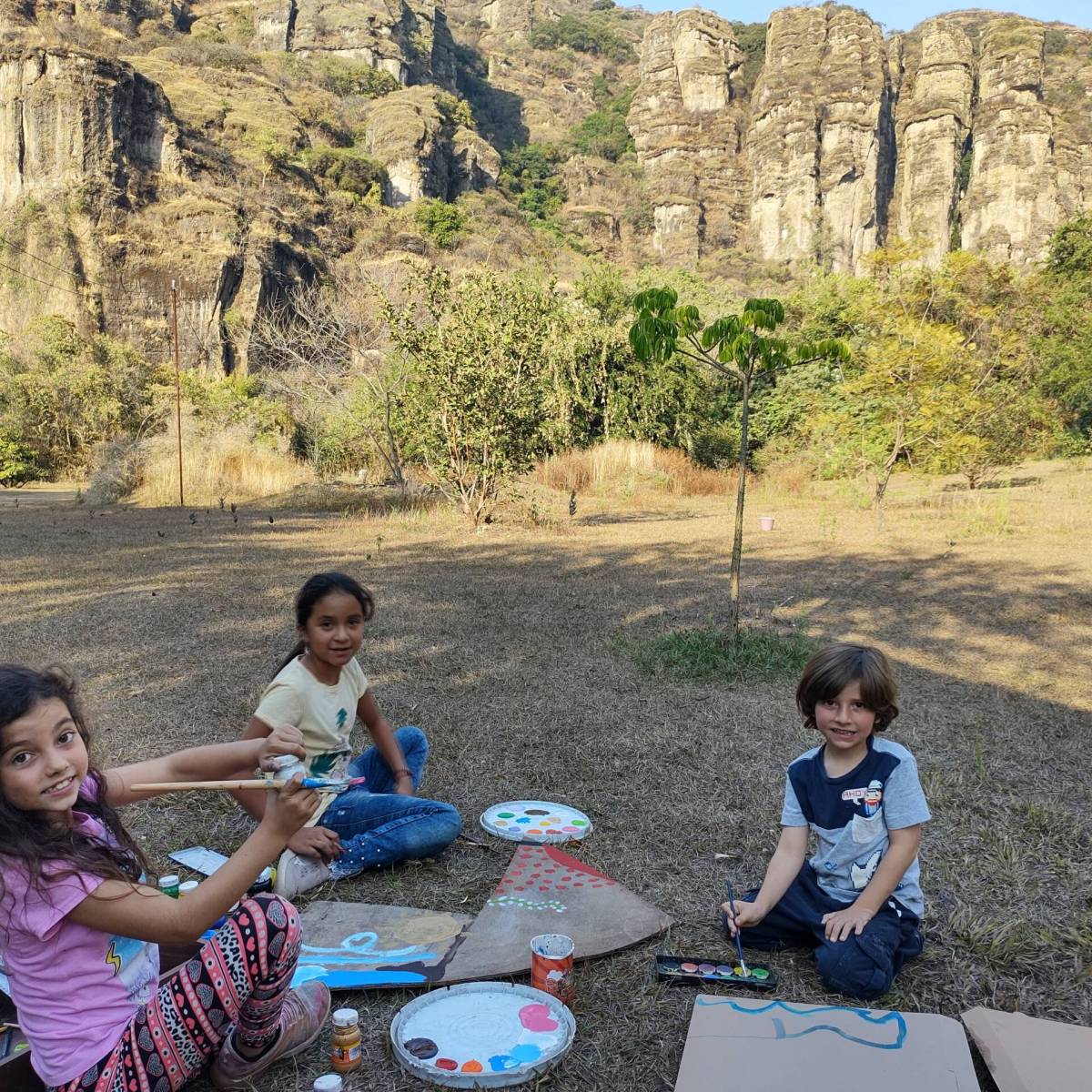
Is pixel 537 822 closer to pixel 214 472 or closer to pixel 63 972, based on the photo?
pixel 63 972

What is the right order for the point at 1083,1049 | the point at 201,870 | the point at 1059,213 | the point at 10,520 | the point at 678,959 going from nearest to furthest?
the point at 1083,1049 < the point at 678,959 < the point at 201,870 < the point at 10,520 < the point at 1059,213

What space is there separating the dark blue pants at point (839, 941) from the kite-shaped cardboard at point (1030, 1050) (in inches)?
8.7

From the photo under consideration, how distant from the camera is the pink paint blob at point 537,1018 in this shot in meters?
2.09

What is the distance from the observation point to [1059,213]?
64.2 m

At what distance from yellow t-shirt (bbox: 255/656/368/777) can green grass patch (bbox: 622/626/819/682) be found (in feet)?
8.27

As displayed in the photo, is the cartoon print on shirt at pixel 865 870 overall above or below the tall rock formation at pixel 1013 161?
below

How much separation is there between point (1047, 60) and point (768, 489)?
79.9 meters

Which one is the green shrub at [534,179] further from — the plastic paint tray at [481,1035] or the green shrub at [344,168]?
the plastic paint tray at [481,1035]

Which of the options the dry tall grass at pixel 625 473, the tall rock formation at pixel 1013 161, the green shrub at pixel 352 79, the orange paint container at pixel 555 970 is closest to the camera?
the orange paint container at pixel 555 970

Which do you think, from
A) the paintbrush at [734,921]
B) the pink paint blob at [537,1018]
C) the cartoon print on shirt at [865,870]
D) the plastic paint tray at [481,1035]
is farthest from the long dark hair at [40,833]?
the cartoon print on shirt at [865,870]

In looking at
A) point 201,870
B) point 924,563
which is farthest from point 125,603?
point 924,563

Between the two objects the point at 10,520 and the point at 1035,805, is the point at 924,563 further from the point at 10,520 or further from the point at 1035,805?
the point at 10,520

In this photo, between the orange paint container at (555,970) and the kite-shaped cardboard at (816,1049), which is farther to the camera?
the orange paint container at (555,970)

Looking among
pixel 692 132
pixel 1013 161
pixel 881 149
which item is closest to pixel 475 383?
pixel 881 149
